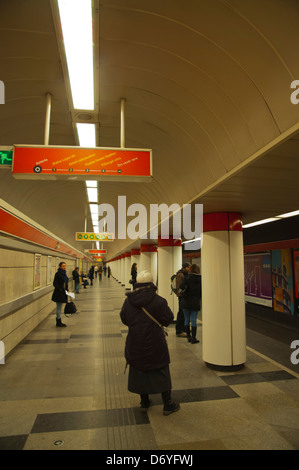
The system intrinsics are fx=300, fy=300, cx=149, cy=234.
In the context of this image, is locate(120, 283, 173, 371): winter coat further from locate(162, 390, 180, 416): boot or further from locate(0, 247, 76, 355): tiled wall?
locate(0, 247, 76, 355): tiled wall

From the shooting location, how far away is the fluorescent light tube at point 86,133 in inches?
208

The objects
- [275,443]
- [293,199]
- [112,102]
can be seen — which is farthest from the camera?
[293,199]

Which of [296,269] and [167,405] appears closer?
[167,405]

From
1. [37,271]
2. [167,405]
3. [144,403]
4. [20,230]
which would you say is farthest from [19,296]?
[167,405]

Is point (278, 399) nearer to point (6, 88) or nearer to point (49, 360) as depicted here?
point (49, 360)

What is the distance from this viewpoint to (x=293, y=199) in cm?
503

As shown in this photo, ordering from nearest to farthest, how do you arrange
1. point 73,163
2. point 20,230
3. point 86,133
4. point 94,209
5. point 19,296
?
point 73,163, point 86,133, point 20,230, point 19,296, point 94,209

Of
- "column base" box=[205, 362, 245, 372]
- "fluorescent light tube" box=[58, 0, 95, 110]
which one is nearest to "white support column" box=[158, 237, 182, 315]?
"column base" box=[205, 362, 245, 372]

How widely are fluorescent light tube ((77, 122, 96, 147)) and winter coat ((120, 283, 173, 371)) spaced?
125 inches

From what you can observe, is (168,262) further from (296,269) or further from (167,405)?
(167,405)

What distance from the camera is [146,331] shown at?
11.5 feet

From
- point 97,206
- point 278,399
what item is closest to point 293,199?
point 278,399

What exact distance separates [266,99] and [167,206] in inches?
164

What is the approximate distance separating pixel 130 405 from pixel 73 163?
3184 mm
